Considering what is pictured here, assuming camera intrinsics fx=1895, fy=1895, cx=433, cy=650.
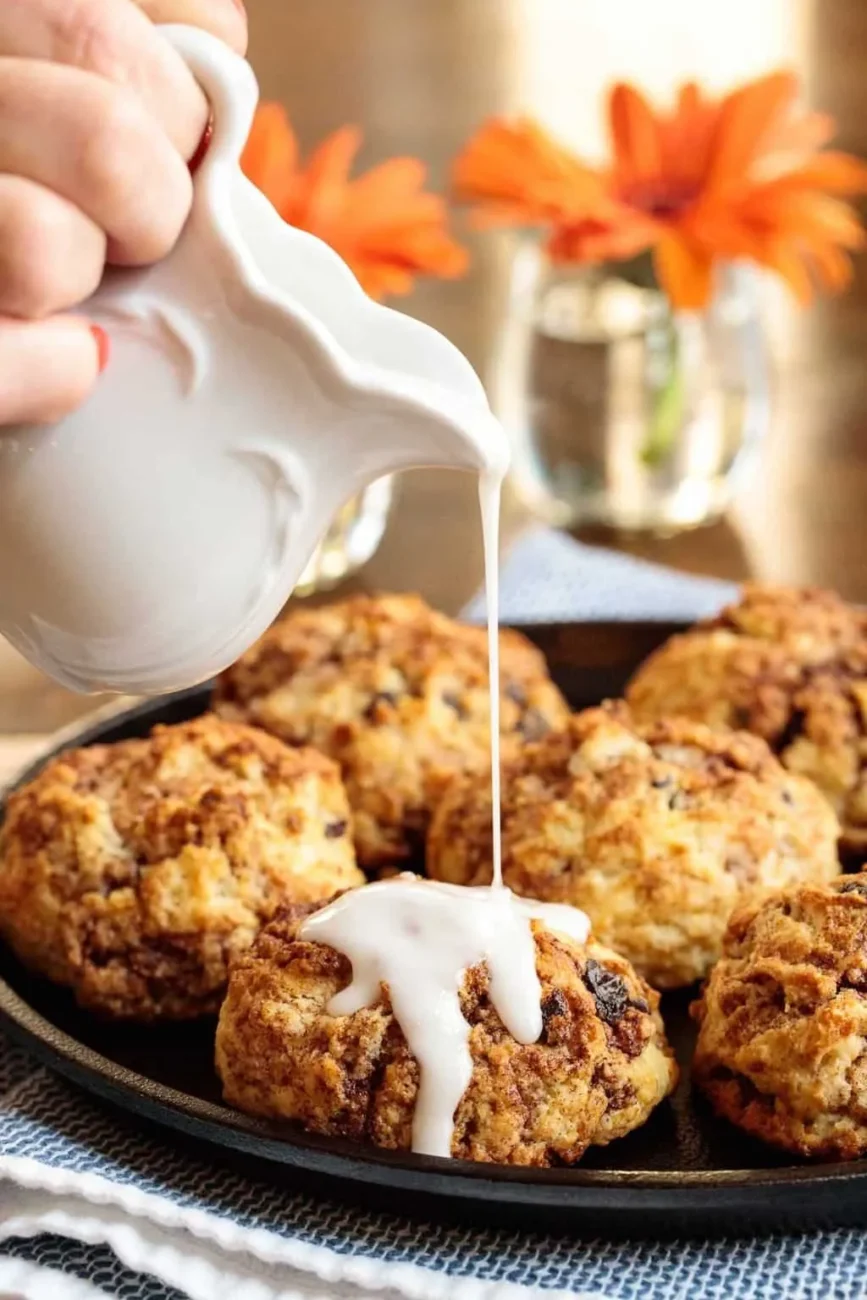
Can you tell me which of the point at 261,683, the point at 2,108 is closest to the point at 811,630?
the point at 261,683

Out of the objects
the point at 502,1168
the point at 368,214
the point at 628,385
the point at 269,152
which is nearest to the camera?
the point at 502,1168


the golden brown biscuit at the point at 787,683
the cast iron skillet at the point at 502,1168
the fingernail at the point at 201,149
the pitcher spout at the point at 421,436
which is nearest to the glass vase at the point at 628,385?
the golden brown biscuit at the point at 787,683

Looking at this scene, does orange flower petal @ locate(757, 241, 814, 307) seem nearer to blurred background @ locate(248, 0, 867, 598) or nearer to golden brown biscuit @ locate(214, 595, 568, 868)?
blurred background @ locate(248, 0, 867, 598)

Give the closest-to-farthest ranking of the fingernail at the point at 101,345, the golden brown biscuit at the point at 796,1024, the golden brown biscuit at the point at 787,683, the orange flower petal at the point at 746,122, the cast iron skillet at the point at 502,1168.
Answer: the fingernail at the point at 101,345
the cast iron skillet at the point at 502,1168
the golden brown biscuit at the point at 796,1024
the golden brown biscuit at the point at 787,683
the orange flower petal at the point at 746,122

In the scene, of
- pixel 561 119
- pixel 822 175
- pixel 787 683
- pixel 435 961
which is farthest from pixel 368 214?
pixel 561 119

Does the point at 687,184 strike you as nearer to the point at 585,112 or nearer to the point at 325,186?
the point at 325,186

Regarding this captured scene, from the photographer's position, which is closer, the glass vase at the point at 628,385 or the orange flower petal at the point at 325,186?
the orange flower petal at the point at 325,186

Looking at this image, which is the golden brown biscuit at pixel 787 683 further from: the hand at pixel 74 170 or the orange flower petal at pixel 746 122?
the hand at pixel 74 170
